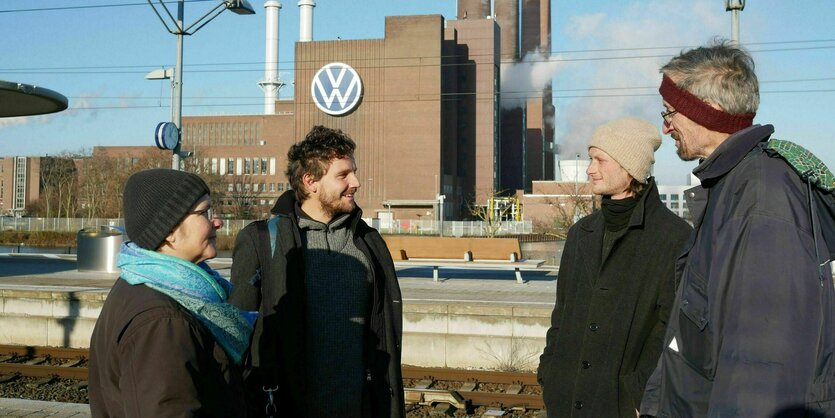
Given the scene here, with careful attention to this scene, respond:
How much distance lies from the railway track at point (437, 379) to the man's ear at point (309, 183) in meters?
4.31

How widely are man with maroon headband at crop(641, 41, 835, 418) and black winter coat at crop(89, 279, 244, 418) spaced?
1.30 meters

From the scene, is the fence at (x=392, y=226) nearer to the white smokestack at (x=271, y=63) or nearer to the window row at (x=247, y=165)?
the window row at (x=247, y=165)

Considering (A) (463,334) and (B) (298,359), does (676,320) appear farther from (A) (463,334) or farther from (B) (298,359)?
(A) (463,334)

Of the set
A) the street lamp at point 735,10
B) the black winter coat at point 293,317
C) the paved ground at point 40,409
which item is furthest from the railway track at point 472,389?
the street lamp at point 735,10

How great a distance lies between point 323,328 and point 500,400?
179 inches

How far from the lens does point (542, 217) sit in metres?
76.5

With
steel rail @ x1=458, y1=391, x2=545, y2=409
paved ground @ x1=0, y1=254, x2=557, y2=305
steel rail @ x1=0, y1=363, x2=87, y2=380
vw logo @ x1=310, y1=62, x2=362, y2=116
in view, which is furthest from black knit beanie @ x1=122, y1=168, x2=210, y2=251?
vw logo @ x1=310, y1=62, x2=362, y2=116

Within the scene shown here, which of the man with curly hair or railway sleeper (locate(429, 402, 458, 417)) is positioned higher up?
the man with curly hair

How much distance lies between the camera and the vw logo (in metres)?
76.8

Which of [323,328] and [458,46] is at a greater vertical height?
[458,46]

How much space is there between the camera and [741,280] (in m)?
2.00

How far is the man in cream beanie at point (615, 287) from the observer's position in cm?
342

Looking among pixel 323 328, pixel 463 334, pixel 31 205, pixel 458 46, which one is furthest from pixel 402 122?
pixel 323 328

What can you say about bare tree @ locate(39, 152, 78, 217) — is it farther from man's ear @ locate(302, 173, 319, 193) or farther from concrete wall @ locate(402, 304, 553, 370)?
man's ear @ locate(302, 173, 319, 193)
